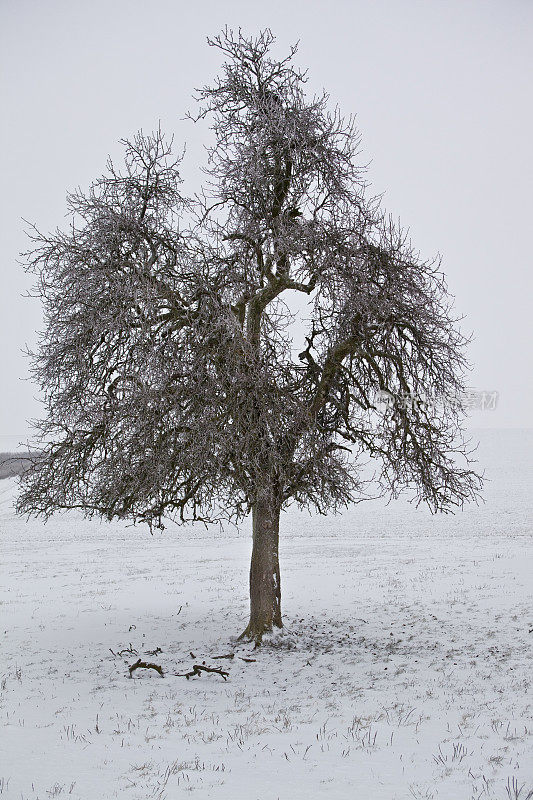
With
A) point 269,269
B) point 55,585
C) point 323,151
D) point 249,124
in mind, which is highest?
point 249,124

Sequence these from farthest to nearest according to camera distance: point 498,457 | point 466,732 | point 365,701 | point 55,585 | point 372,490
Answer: point 498,457 → point 372,490 → point 55,585 → point 365,701 → point 466,732

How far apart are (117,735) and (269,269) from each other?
762 centimetres

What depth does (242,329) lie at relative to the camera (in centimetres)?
1095

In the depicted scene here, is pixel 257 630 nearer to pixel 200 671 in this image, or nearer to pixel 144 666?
pixel 200 671

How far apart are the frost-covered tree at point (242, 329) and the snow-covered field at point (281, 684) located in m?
2.49

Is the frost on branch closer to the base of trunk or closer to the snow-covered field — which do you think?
the base of trunk

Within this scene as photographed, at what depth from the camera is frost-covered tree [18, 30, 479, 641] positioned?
9.97 m

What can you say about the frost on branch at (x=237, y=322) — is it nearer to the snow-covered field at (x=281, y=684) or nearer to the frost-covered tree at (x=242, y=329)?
the frost-covered tree at (x=242, y=329)

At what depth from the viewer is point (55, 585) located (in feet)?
68.0

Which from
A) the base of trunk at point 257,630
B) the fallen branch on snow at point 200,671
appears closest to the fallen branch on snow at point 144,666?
the fallen branch on snow at point 200,671

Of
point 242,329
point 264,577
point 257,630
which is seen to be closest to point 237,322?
point 242,329

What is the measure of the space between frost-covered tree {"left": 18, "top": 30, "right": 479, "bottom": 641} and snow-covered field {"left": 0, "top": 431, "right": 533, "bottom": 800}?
2.49 metres

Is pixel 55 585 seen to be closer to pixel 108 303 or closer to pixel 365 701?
pixel 108 303

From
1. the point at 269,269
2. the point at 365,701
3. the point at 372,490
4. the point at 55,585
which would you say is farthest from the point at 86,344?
the point at 372,490
